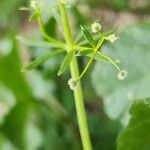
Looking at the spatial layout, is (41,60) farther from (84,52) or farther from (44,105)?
(44,105)

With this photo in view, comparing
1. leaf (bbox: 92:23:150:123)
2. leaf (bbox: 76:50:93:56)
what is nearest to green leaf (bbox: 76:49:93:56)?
leaf (bbox: 76:50:93:56)

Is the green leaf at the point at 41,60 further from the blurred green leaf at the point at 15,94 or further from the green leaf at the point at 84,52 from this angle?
the blurred green leaf at the point at 15,94

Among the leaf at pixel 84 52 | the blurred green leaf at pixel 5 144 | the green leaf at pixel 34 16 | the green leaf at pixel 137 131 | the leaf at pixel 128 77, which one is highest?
the blurred green leaf at pixel 5 144

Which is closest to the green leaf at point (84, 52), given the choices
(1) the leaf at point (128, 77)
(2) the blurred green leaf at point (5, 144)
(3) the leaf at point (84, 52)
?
(3) the leaf at point (84, 52)

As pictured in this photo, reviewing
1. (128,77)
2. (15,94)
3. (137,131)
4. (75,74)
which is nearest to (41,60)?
(75,74)

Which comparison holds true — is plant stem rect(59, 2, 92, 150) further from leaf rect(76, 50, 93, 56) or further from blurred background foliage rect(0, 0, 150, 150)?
blurred background foliage rect(0, 0, 150, 150)

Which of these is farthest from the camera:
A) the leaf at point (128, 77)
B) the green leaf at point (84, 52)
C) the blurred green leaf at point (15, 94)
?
the blurred green leaf at point (15, 94)
